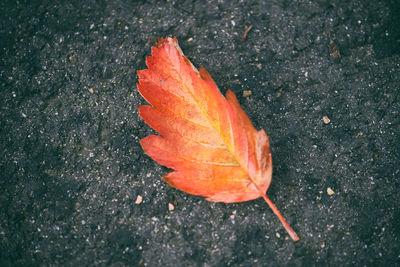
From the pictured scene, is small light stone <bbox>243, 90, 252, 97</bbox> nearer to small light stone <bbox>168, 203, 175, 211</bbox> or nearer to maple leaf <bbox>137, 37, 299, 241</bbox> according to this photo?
maple leaf <bbox>137, 37, 299, 241</bbox>

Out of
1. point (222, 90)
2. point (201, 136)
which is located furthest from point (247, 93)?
point (201, 136)

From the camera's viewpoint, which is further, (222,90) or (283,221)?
(222,90)

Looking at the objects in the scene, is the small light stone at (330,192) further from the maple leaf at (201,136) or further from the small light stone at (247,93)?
the small light stone at (247,93)

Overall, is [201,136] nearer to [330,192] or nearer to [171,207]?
[171,207]

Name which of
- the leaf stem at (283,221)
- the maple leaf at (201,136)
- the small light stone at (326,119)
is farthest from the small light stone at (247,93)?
the leaf stem at (283,221)

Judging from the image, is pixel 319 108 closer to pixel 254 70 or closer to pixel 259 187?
pixel 254 70
